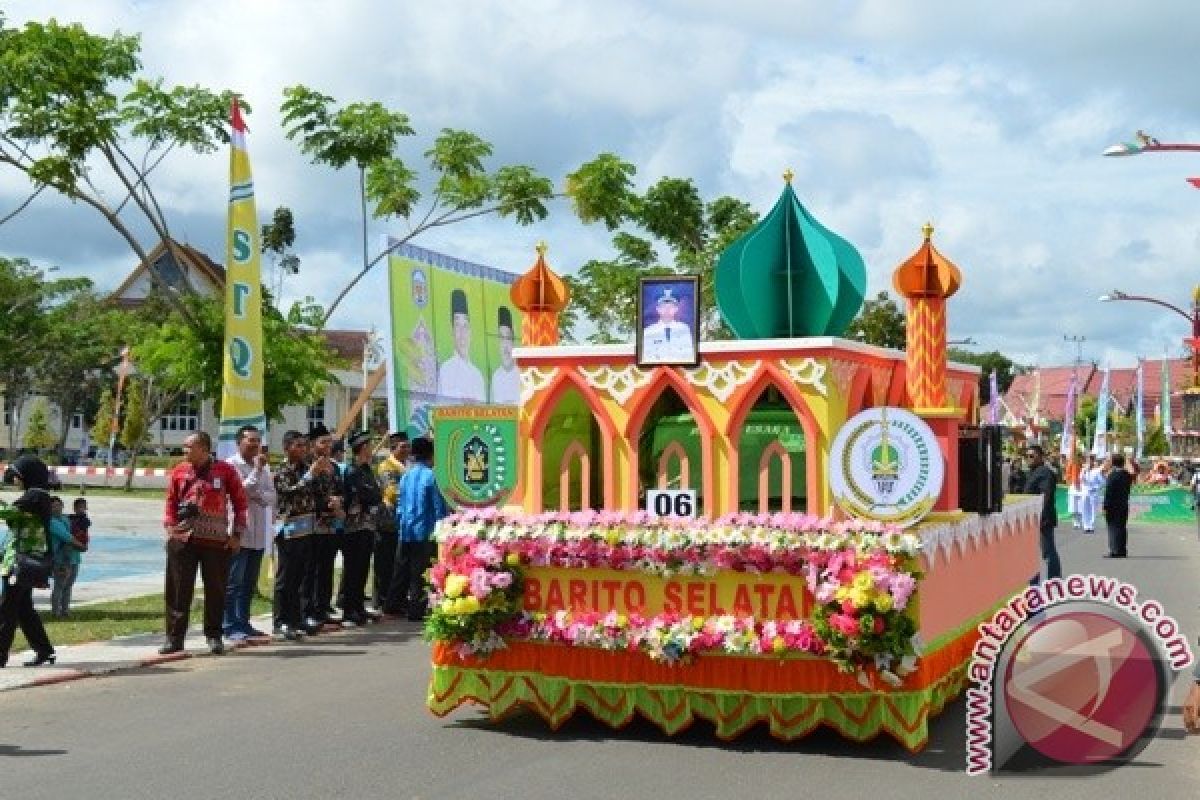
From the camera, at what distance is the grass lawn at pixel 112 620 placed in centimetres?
1281

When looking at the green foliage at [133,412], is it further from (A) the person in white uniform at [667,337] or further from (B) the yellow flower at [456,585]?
(A) the person in white uniform at [667,337]

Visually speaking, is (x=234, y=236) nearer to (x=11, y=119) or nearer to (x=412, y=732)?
(x=11, y=119)

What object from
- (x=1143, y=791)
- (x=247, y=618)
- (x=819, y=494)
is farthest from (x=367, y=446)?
(x=1143, y=791)

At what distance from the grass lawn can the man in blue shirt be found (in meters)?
1.50

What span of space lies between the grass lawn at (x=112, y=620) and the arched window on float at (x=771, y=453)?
6534mm

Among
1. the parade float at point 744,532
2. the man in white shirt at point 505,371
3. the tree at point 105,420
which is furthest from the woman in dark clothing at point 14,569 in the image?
the tree at point 105,420

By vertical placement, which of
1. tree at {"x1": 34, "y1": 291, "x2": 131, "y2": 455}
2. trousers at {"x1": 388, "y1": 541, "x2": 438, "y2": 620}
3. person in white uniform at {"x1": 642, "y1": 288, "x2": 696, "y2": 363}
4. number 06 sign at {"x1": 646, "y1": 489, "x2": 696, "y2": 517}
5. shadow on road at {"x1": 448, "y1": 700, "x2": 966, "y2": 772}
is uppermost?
tree at {"x1": 34, "y1": 291, "x2": 131, "y2": 455}

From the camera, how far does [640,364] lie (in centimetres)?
870

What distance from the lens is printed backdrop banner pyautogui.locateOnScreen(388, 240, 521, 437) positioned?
16375mm

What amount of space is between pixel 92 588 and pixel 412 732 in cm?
1059

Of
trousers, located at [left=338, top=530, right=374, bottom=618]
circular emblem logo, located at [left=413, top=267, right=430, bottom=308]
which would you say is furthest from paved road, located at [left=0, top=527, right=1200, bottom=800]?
circular emblem logo, located at [left=413, top=267, right=430, bottom=308]

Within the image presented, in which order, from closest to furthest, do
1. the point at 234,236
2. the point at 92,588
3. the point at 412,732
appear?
the point at 412,732, the point at 234,236, the point at 92,588

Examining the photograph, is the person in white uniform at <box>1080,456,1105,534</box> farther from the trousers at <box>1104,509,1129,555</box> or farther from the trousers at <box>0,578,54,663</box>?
the trousers at <box>0,578,54,663</box>

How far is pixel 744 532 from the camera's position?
8.07 meters
